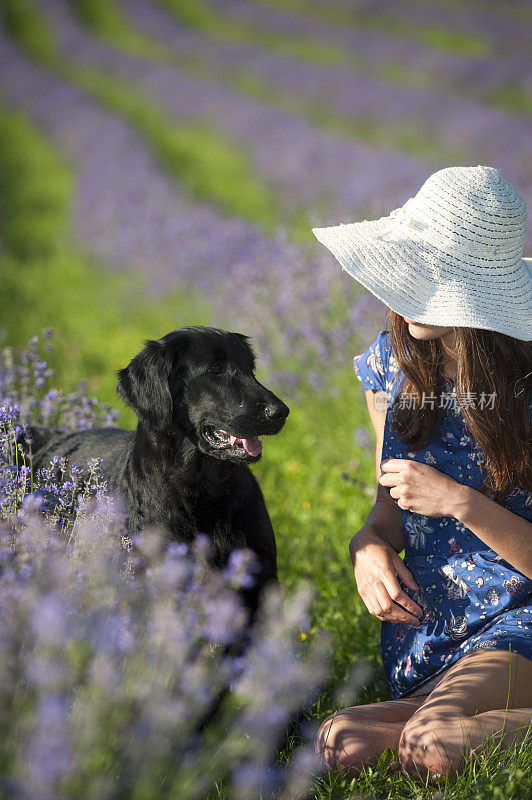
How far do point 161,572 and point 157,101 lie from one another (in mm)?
18603

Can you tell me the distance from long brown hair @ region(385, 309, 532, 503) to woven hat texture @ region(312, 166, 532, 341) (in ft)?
0.50

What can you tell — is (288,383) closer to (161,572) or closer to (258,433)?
(258,433)

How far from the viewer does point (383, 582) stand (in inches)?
99.7

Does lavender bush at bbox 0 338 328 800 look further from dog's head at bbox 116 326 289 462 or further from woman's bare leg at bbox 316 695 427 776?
dog's head at bbox 116 326 289 462

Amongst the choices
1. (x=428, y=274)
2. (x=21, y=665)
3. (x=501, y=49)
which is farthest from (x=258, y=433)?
(x=501, y=49)

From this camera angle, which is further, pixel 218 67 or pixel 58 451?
pixel 218 67

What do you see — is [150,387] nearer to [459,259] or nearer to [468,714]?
[459,259]

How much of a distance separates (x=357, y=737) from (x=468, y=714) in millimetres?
348

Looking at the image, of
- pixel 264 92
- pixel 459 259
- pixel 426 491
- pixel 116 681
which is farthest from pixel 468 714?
pixel 264 92

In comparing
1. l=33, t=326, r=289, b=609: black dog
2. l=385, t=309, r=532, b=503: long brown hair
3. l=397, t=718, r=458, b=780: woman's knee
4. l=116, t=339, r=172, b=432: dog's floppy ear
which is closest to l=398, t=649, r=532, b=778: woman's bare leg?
l=397, t=718, r=458, b=780: woman's knee

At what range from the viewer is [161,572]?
5.29 feet

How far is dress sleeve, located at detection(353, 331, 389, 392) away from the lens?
2977 mm

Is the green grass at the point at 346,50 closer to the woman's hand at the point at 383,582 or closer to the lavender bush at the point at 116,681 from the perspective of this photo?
the woman's hand at the point at 383,582

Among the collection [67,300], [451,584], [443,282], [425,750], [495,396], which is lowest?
→ [425,750]
